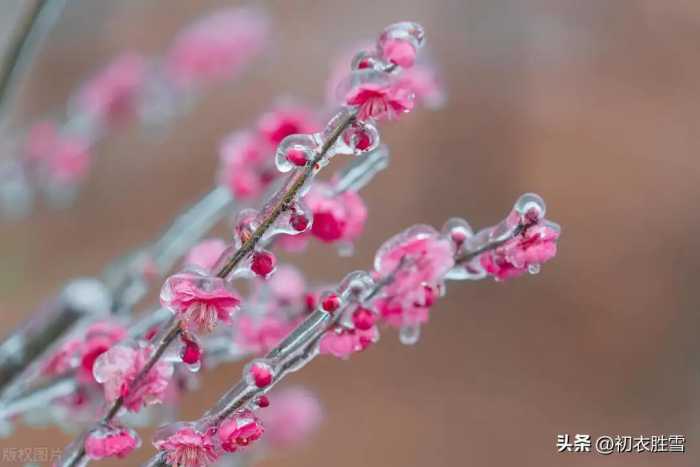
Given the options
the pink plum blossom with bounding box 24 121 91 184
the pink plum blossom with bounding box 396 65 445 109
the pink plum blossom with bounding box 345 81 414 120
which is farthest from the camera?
the pink plum blossom with bounding box 24 121 91 184

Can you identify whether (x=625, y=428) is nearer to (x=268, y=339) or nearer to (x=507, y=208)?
(x=507, y=208)

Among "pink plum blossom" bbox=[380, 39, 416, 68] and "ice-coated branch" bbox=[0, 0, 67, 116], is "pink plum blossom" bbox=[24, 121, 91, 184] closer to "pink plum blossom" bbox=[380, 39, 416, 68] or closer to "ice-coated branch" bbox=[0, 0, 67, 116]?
"ice-coated branch" bbox=[0, 0, 67, 116]

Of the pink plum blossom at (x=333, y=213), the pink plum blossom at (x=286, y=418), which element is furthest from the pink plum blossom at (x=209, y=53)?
the pink plum blossom at (x=333, y=213)

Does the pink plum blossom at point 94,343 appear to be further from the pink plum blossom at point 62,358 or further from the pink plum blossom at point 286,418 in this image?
the pink plum blossom at point 286,418

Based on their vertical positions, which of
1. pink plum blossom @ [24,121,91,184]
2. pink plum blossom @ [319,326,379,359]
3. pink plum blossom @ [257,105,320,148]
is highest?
pink plum blossom @ [24,121,91,184]

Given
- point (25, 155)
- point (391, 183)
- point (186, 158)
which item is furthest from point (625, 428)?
point (186, 158)
